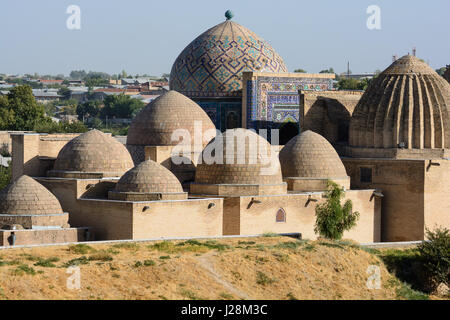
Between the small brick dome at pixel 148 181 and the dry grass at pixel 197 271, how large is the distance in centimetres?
262

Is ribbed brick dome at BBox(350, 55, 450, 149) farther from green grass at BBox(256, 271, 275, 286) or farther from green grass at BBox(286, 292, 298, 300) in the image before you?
green grass at BBox(286, 292, 298, 300)

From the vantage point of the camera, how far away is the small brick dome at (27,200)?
76.0 feet

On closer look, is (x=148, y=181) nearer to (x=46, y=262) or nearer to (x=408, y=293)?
(x=46, y=262)

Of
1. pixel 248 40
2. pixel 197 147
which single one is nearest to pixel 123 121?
pixel 248 40

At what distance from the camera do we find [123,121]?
76.3 meters

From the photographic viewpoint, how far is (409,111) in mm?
28219

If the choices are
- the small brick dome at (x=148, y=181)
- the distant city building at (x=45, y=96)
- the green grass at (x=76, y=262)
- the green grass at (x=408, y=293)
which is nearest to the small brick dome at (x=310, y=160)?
the small brick dome at (x=148, y=181)

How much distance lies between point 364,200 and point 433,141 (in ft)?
8.20

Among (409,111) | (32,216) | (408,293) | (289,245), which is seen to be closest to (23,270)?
(32,216)

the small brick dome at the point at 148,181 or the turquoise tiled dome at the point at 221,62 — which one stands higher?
the turquoise tiled dome at the point at 221,62

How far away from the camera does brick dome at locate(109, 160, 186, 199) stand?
24.2 metres

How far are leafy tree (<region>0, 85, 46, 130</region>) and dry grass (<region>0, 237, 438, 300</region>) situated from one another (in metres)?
31.2

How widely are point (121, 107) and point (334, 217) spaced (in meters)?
52.6

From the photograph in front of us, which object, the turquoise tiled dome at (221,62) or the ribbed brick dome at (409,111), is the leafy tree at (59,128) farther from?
the ribbed brick dome at (409,111)
